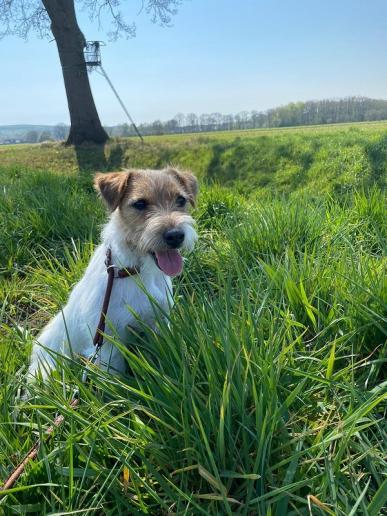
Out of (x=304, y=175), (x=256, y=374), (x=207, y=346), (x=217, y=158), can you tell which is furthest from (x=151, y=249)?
(x=217, y=158)

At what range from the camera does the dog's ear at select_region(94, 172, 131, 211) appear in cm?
296

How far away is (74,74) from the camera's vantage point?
12727mm

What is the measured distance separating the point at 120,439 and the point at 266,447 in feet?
1.94

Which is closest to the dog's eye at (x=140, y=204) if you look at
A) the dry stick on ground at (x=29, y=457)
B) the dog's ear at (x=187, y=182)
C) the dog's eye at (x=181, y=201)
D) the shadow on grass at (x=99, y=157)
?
the dog's eye at (x=181, y=201)

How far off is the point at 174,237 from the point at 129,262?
0.38 metres

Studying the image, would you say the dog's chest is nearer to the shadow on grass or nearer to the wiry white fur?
the wiry white fur

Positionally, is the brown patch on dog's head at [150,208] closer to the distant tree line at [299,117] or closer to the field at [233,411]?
the field at [233,411]

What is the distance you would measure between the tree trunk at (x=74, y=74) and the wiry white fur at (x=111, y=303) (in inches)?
442

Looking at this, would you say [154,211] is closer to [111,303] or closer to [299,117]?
[111,303]

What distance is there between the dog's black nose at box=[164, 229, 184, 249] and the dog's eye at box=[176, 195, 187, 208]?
460 millimetres

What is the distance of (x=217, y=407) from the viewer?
157cm

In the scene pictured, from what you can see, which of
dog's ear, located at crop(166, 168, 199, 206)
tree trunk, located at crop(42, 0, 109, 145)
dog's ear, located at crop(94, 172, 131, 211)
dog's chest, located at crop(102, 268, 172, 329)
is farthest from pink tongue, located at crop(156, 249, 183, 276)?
tree trunk, located at crop(42, 0, 109, 145)

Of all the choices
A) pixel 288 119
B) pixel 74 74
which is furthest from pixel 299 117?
pixel 74 74

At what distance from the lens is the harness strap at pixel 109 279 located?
92.7 inches
